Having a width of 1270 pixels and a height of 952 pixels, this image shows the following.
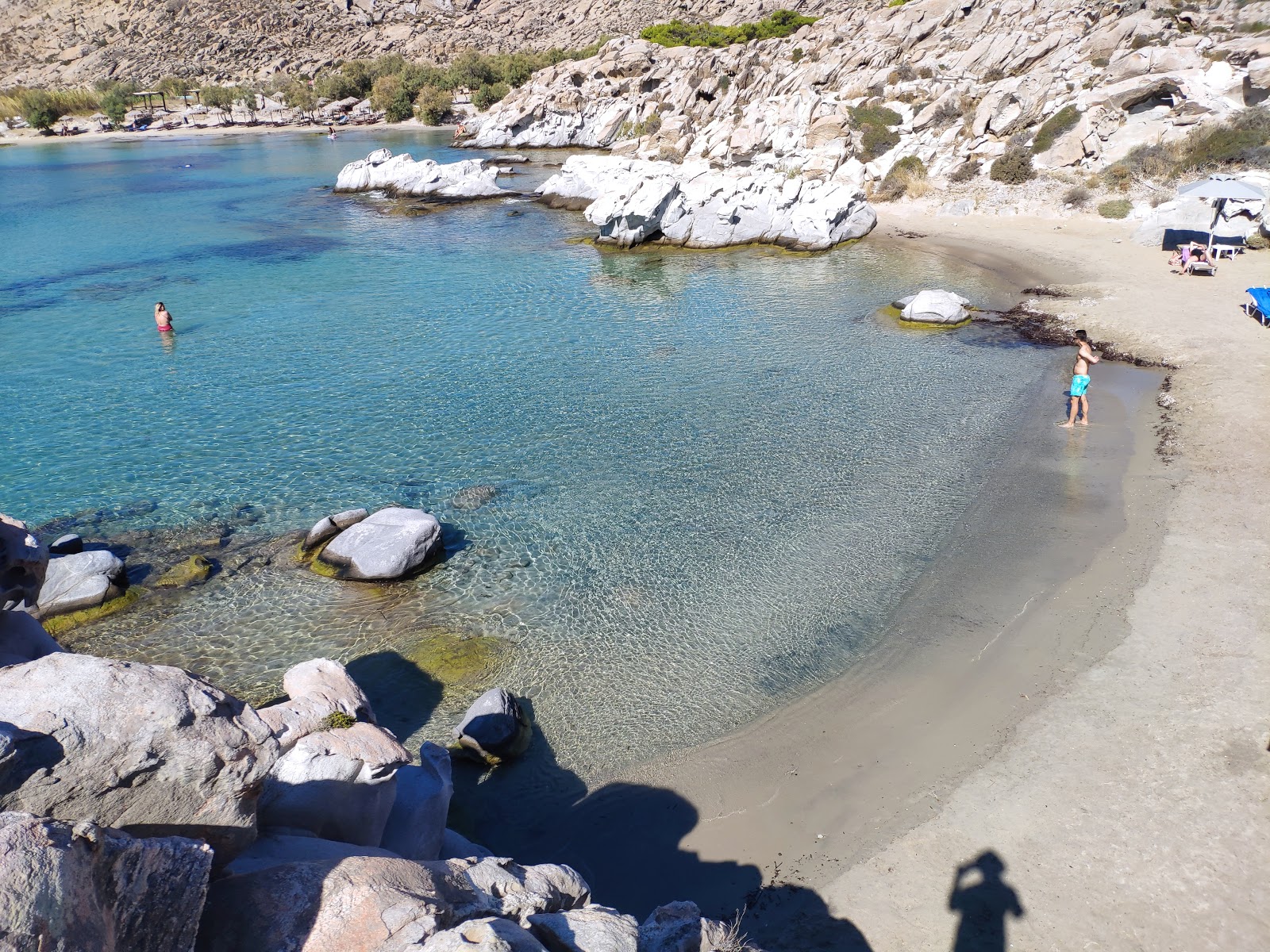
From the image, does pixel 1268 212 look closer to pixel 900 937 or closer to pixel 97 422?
pixel 900 937

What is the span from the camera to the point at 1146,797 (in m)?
8.34

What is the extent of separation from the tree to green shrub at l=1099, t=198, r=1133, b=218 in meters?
101

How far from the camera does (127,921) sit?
417 centimetres

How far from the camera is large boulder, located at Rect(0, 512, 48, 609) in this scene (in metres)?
7.45

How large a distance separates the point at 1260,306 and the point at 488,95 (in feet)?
263

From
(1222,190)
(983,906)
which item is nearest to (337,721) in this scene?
(983,906)

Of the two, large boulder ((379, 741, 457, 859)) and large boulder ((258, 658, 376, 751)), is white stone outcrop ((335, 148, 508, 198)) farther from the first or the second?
large boulder ((379, 741, 457, 859))

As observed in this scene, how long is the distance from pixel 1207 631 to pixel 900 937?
21.4 feet

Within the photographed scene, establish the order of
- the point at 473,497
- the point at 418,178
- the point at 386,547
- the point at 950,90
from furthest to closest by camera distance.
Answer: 1. the point at 418,178
2. the point at 950,90
3. the point at 473,497
4. the point at 386,547

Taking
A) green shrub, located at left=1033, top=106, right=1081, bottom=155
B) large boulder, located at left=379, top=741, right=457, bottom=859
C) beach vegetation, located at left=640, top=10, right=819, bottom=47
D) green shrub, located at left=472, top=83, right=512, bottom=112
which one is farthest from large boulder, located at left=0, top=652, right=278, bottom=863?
green shrub, located at left=472, top=83, right=512, bottom=112

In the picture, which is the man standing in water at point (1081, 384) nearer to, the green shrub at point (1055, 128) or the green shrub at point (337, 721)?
the green shrub at point (337, 721)

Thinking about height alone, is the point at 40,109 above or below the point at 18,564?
above

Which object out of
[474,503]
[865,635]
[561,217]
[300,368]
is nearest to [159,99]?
[561,217]

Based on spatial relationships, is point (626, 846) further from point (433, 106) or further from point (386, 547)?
point (433, 106)
